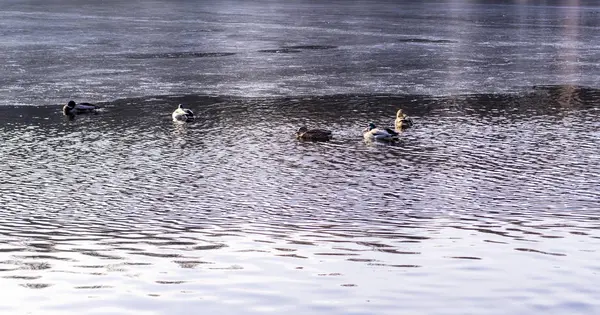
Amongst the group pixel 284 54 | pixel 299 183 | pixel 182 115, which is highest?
pixel 182 115

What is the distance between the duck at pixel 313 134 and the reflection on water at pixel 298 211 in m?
0.32

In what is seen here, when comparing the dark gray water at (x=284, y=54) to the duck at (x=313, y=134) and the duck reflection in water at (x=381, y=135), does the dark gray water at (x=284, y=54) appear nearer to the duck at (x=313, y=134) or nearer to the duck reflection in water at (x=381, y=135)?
the duck at (x=313, y=134)

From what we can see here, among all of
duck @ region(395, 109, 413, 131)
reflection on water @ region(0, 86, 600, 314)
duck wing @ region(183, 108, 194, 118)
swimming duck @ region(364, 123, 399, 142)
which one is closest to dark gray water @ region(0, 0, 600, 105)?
reflection on water @ region(0, 86, 600, 314)

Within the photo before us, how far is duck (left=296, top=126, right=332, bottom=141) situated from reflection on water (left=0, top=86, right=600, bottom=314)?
320mm

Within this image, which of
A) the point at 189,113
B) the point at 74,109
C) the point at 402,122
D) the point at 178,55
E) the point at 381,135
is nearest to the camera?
the point at 381,135

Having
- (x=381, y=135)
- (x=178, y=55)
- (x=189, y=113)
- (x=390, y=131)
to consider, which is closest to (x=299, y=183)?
(x=381, y=135)

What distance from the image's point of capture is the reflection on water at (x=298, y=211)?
476 inches

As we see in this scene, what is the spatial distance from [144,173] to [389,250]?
7552 millimetres

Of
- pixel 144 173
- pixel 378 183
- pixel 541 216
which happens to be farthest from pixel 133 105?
pixel 541 216

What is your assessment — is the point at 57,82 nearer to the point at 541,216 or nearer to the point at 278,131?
the point at 278,131

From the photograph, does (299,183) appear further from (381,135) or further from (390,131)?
(390,131)

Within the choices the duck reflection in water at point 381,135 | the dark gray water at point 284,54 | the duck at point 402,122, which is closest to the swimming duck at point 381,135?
the duck reflection in water at point 381,135

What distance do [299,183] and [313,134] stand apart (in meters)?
4.77

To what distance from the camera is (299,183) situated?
1930 centimetres
